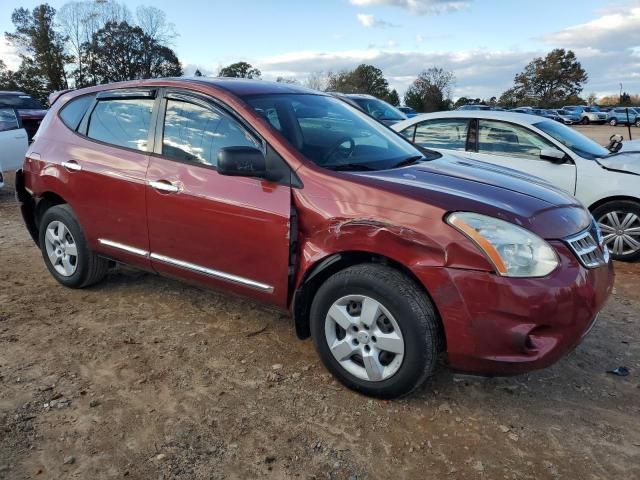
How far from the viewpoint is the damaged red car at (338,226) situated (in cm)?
258

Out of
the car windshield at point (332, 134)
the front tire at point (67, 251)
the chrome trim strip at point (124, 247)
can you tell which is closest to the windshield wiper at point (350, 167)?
the car windshield at point (332, 134)

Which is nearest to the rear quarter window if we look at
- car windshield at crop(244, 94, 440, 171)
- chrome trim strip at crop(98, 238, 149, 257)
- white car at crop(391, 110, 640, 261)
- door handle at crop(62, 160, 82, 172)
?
door handle at crop(62, 160, 82, 172)

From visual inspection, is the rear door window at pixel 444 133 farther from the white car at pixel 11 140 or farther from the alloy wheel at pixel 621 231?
the white car at pixel 11 140

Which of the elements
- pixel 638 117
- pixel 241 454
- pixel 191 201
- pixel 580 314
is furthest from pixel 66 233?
pixel 638 117

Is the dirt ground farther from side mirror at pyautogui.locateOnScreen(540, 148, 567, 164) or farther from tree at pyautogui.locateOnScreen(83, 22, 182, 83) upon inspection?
tree at pyautogui.locateOnScreen(83, 22, 182, 83)

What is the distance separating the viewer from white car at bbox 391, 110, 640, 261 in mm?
5566

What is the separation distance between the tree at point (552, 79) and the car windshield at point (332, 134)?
7541cm

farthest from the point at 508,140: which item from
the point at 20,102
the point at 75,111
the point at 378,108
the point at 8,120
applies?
the point at 20,102

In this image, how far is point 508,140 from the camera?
6.22 meters

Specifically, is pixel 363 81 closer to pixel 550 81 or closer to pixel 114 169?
pixel 550 81

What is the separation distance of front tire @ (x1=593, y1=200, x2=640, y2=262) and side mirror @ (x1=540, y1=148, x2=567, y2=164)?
65 cm

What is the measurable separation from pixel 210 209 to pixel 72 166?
1542 mm

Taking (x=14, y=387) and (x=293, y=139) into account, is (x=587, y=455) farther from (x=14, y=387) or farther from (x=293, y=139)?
(x=14, y=387)

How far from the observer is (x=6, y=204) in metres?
8.55
